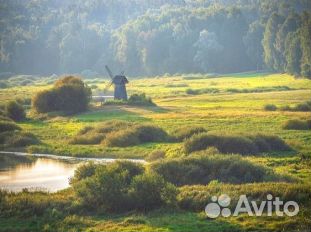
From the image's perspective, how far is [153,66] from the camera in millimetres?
194500

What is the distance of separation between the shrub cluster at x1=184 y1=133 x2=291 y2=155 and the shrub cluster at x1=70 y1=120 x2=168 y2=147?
9.59 meters

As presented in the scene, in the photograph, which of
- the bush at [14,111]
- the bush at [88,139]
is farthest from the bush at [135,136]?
the bush at [14,111]

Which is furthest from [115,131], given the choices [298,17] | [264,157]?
[298,17]

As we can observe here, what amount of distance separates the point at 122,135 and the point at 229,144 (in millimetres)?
12317

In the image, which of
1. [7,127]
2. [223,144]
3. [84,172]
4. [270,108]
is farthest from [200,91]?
[84,172]

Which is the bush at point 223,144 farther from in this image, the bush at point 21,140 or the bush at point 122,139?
the bush at point 21,140

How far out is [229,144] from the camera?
4656 cm

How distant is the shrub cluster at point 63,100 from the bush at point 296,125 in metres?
36.4

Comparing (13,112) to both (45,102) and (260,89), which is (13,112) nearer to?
(45,102)

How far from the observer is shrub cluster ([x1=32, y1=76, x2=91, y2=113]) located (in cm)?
8756

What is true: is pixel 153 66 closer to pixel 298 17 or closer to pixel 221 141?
pixel 298 17

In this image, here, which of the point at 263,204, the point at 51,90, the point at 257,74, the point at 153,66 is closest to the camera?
the point at 263,204

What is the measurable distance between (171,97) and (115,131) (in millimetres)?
48727

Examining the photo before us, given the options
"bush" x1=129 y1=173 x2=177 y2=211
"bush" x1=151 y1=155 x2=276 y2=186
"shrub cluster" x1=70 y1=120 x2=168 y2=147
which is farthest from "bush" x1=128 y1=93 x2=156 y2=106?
"bush" x1=129 y1=173 x2=177 y2=211
